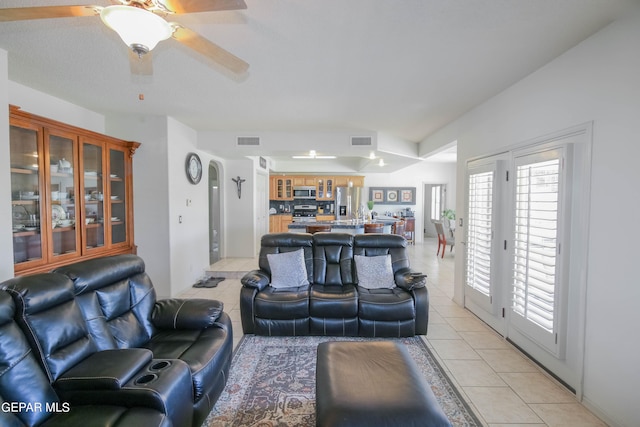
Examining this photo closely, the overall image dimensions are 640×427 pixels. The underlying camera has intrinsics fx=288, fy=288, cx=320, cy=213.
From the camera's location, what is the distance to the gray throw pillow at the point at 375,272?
3.39 meters

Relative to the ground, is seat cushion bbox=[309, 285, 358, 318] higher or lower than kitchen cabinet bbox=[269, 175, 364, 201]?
lower

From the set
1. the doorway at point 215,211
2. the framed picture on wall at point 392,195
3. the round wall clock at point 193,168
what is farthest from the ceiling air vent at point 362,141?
Answer: the framed picture on wall at point 392,195

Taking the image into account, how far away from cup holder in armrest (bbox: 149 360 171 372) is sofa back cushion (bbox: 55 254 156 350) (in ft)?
1.61

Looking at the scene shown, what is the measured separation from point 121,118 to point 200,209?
180 cm

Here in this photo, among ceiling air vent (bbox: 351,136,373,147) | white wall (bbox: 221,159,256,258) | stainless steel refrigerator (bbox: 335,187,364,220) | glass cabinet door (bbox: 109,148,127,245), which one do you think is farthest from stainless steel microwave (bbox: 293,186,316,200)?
glass cabinet door (bbox: 109,148,127,245)

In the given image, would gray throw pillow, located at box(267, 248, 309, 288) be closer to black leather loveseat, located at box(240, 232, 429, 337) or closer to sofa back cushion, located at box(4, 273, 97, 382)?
black leather loveseat, located at box(240, 232, 429, 337)

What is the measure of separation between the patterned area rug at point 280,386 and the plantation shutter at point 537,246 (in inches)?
37.9

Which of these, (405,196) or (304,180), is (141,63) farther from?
(405,196)

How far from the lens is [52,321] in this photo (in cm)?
156

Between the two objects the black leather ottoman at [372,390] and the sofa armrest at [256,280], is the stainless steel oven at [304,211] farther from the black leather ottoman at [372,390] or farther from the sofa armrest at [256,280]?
the black leather ottoman at [372,390]

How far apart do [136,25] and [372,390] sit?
2169 mm

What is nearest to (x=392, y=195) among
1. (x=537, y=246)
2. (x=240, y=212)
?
(x=240, y=212)

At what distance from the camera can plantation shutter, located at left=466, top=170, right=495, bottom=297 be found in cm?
332

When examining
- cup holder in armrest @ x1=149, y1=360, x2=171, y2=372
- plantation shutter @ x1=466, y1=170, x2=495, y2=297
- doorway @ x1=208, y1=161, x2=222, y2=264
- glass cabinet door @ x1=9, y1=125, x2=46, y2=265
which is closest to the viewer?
cup holder in armrest @ x1=149, y1=360, x2=171, y2=372
